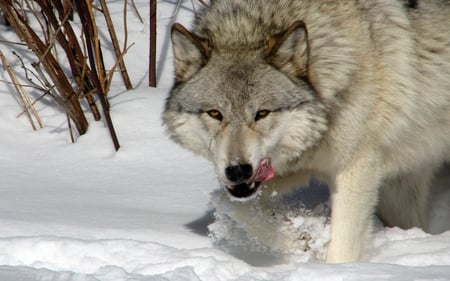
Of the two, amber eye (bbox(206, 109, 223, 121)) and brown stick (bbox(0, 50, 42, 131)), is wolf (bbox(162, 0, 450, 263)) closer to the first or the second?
amber eye (bbox(206, 109, 223, 121))

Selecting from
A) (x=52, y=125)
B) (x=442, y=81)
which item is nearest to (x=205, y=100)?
(x=442, y=81)

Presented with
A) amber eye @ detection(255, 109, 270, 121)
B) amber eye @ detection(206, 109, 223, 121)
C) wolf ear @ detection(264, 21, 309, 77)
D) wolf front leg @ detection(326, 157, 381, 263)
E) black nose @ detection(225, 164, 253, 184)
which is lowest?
wolf front leg @ detection(326, 157, 381, 263)

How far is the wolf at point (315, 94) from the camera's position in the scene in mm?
3713

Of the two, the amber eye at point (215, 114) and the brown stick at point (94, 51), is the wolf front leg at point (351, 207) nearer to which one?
the amber eye at point (215, 114)

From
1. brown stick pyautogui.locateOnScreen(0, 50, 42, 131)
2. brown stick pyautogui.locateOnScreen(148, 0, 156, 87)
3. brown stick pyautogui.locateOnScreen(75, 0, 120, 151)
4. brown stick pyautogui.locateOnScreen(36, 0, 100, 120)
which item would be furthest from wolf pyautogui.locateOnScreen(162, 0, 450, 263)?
brown stick pyautogui.locateOnScreen(0, 50, 42, 131)

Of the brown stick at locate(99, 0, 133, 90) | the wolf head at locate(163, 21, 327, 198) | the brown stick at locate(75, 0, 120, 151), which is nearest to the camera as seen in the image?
the wolf head at locate(163, 21, 327, 198)

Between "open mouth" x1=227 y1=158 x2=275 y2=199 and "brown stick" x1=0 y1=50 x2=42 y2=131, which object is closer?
"open mouth" x1=227 y1=158 x2=275 y2=199

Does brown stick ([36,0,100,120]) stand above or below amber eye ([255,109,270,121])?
below

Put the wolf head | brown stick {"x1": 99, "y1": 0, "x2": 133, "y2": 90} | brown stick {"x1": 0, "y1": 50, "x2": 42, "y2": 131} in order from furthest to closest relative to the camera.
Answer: brown stick {"x1": 99, "y1": 0, "x2": 133, "y2": 90}, brown stick {"x1": 0, "y1": 50, "x2": 42, "y2": 131}, the wolf head

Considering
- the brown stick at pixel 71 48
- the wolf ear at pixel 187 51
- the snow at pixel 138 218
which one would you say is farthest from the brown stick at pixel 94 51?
the wolf ear at pixel 187 51

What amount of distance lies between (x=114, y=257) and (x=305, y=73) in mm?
1182

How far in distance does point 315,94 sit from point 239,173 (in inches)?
22.0

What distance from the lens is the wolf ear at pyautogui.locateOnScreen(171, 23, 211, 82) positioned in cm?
387

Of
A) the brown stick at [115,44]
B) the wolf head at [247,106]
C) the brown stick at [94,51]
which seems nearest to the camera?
the wolf head at [247,106]
